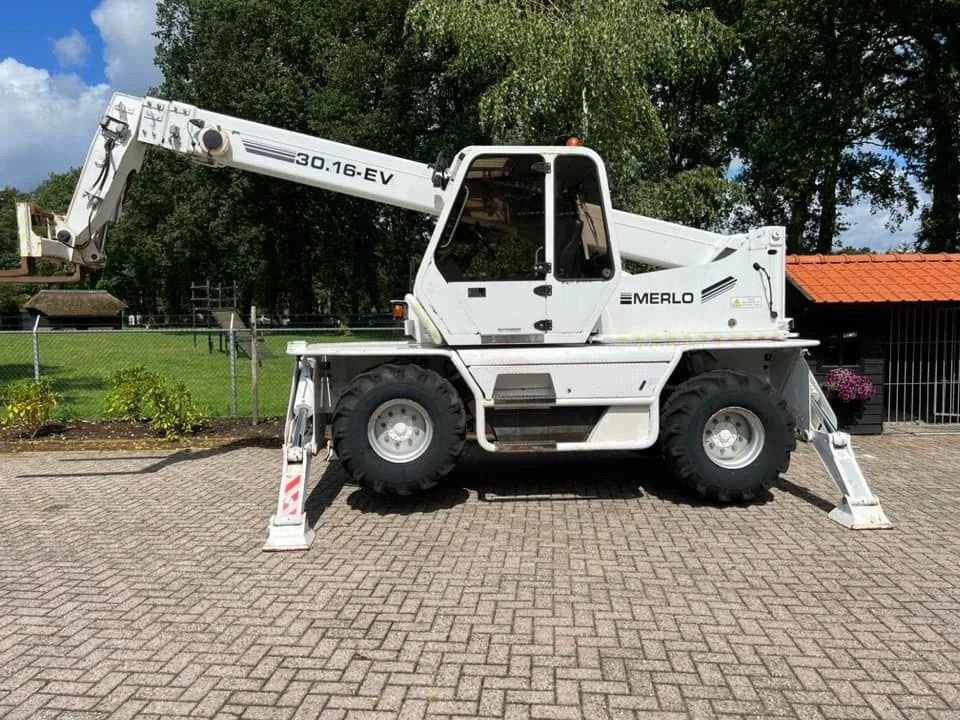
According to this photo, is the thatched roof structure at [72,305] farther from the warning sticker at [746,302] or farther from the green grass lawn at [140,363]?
the warning sticker at [746,302]

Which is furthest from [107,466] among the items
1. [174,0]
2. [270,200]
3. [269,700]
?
[174,0]

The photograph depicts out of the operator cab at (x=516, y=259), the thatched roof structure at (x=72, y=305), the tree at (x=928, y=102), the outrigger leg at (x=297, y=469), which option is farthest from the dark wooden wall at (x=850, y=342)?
the thatched roof structure at (x=72, y=305)

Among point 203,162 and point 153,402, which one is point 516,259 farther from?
point 153,402

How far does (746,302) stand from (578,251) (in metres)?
1.67

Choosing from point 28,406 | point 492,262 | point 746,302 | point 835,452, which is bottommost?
point 835,452

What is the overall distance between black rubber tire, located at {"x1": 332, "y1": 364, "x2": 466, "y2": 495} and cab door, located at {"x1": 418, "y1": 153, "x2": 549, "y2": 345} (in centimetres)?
56

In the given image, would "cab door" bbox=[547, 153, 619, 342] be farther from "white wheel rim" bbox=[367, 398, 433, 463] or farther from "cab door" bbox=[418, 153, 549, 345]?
"white wheel rim" bbox=[367, 398, 433, 463]

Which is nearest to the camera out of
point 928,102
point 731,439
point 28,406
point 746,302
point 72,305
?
point 731,439

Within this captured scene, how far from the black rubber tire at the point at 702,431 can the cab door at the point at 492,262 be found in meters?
1.39

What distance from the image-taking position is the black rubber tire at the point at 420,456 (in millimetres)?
5840

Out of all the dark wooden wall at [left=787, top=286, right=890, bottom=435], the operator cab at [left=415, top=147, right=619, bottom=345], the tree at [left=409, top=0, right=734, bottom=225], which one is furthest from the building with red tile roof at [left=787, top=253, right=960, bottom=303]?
the operator cab at [left=415, top=147, right=619, bottom=345]

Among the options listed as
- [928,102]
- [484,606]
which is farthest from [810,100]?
[484,606]

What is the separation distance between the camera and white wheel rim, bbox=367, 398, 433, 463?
5.98 meters

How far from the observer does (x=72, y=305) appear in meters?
49.8
